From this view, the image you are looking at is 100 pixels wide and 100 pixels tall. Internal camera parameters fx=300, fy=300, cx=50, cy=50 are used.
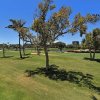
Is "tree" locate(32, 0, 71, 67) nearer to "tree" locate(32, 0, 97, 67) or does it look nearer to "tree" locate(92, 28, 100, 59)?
"tree" locate(32, 0, 97, 67)

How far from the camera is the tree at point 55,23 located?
33.0m

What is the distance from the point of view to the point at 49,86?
2627 centimetres

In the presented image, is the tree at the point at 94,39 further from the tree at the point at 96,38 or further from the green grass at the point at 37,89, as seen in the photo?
the green grass at the point at 37,89

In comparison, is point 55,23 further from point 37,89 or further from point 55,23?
point 37,89

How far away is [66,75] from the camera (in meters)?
32.5

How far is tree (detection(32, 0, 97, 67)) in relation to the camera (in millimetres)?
32969

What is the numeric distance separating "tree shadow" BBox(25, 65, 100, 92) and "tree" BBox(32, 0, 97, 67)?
3541mm

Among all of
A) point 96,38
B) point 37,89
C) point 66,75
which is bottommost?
point 37,89

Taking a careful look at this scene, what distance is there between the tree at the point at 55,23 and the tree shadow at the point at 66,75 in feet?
11.6

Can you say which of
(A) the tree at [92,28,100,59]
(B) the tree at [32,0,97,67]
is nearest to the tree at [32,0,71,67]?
(B) the tree at [32,0,97,67]

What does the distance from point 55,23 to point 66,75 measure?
5.92m

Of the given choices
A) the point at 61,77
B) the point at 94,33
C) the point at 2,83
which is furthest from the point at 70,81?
the point at 94,33

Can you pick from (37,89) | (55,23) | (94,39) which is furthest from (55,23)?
(94,39)

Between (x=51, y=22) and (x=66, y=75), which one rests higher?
(x=51, y=22)
